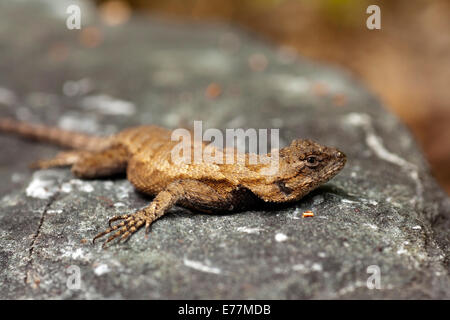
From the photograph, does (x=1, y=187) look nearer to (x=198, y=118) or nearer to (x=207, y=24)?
(x=198, y=118)

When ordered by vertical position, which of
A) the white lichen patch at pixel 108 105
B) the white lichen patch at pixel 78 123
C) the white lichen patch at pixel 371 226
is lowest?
the white lichen patch at pixel 371 226

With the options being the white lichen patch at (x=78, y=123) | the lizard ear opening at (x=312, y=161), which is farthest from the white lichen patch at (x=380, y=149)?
the white lichen patch at (x=78, y=123)

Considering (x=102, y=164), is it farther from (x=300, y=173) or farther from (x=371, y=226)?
(x=371, y=226)

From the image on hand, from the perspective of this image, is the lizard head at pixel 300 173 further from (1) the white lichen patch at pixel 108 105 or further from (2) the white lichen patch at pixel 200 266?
(1) the white lichen patch at pixel 108 105

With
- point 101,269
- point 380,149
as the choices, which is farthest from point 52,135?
point 380,149

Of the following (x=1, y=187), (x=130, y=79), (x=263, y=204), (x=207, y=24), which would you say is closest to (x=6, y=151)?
(x=1, y=187)
